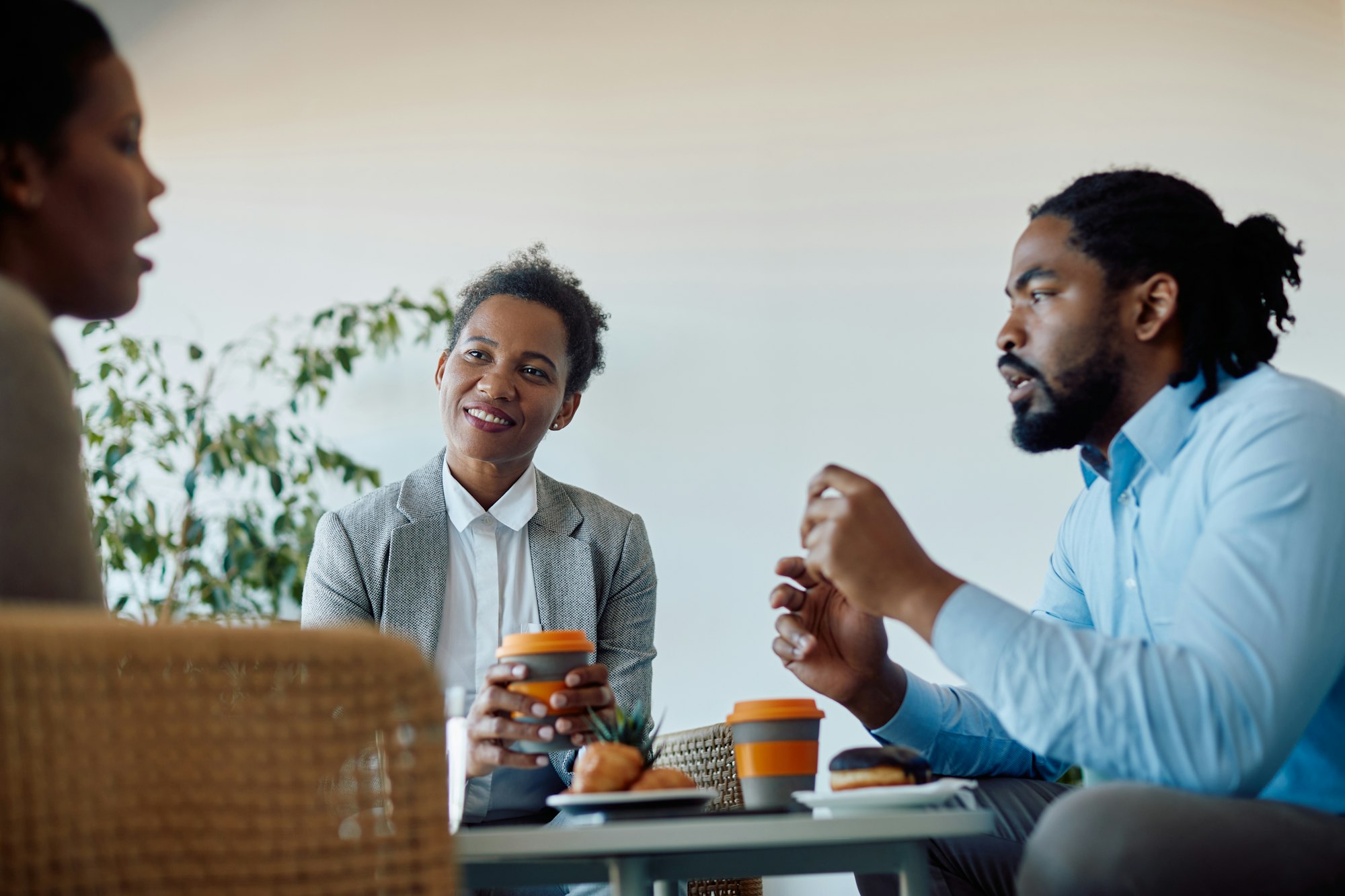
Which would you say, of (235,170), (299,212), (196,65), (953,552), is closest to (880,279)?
(953,552)

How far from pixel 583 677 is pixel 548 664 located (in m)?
0.04

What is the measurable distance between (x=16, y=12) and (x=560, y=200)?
217 centimetres

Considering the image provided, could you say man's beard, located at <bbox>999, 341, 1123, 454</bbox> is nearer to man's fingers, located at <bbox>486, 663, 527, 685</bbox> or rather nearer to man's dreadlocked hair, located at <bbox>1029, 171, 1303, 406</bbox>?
man's dreadlocked hair, located at <bbox>1029, 171, 1303, 406</bbox>

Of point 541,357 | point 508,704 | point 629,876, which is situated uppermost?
point 541,357

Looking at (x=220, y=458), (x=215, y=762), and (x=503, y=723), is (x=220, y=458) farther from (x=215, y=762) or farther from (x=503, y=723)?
(x=215, y=762)

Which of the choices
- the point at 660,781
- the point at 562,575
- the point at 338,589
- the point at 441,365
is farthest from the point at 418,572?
the point at 660,781

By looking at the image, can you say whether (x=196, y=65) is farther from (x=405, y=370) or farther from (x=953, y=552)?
(x=953, y=552)

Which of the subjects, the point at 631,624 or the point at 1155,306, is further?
the point at 631,624

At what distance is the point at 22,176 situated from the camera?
0.98 m

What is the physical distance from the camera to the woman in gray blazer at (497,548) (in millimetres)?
2135

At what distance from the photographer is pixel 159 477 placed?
9.84 feet

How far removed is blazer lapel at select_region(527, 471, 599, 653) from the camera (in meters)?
2.19

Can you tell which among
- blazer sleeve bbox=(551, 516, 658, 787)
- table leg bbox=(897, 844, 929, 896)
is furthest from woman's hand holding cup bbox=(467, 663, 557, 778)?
blazer sleeve bbox=(551, 516, 658, 787)

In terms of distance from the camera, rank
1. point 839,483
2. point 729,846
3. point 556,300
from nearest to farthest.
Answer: point 729,846, point 839,483, point 556,300
